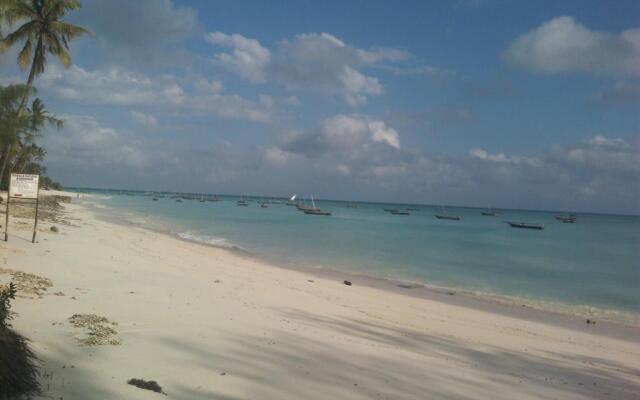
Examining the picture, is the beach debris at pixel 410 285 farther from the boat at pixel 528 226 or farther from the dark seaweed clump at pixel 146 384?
the boat at pixel 528 226

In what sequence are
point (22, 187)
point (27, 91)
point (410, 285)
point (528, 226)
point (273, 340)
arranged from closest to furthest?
1. point (273, 340)
2. point (22, 187)
3. point (410, 285)
4. point (27, 91)
5. point (528, 226)

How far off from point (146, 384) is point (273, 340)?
9.37 ft

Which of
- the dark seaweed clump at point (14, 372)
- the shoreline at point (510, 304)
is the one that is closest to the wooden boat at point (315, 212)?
the shoreline at point (510, 304)

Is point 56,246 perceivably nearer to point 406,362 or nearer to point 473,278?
point 406,362

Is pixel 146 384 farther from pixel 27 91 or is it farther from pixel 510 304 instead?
pixel 27 91

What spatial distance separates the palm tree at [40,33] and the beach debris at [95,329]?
17.5 metres

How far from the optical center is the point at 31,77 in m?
20.4

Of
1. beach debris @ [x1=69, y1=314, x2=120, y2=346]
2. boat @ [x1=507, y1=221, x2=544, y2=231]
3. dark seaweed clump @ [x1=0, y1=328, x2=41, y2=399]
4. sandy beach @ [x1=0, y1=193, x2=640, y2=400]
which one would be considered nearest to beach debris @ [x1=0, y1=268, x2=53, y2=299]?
sandy beach @ [x1=0, y1=193, x2=640, y2=400]

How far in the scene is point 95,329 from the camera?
20.2 ft

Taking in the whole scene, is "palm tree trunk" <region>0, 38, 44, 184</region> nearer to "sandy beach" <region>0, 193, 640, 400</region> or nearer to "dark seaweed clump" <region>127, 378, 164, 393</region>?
"sandy beach" <region>0, 193, 640, 400</region>

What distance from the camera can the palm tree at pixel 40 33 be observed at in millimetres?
20281

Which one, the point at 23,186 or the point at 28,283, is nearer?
the point at 28,283

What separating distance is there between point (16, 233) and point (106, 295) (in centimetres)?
1006

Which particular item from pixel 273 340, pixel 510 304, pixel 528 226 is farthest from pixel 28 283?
pixel 528 226
